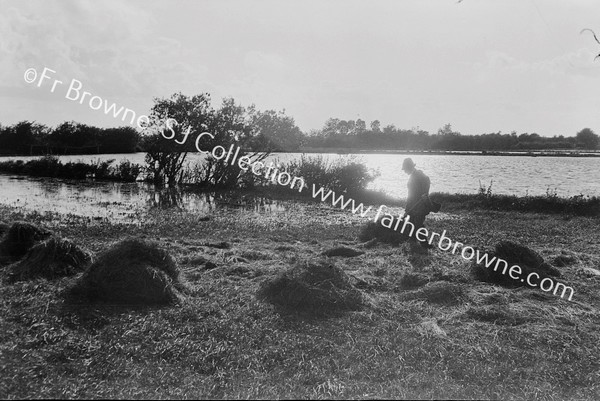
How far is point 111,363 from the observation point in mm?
4152

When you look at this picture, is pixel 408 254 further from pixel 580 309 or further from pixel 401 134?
pixel 401 134

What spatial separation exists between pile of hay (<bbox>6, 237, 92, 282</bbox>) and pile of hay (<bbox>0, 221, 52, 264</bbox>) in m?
0.77

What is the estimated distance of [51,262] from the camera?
6727 millimetres

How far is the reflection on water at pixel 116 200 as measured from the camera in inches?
596

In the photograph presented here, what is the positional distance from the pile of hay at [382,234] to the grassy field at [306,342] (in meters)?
1.94

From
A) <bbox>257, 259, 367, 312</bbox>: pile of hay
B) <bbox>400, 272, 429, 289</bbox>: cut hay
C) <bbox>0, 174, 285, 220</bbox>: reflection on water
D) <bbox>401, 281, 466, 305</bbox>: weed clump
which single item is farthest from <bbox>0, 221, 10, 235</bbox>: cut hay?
<bbox>401, 281, 466, 305</bbox>: weed clump

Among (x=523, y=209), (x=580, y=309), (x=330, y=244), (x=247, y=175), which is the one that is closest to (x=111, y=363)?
(x=580, y=309)

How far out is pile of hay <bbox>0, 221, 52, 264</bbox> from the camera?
7.68 meters

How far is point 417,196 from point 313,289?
5136 millimetres

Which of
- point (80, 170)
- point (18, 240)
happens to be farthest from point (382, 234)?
point (80, 170)

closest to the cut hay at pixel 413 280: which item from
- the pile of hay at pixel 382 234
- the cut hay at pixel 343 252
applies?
the cut hay at pixel 343 252

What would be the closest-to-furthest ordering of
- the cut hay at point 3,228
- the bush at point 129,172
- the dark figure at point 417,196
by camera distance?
1. the cut hay at point 3,228
2. the dark figure at point 417,196
3. the bush at point 129,172

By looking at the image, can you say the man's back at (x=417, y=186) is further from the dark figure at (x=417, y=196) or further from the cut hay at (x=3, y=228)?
the cut hay at (x=3, y=228)

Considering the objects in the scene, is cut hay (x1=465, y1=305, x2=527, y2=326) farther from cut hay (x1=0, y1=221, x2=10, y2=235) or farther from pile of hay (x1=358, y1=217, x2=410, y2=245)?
cut hay (x1=0, y1=221, x2=10, y2=235)
